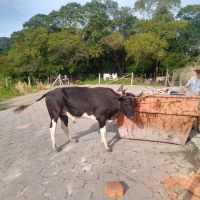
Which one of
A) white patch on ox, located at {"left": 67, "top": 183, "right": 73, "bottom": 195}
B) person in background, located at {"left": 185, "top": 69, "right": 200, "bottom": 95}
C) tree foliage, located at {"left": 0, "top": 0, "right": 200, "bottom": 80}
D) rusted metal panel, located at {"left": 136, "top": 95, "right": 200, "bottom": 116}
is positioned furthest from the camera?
tree foliage, located at {"left": 0, "top": 0, "right": 200, "bottom": 80}

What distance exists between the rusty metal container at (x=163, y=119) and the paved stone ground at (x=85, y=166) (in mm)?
209

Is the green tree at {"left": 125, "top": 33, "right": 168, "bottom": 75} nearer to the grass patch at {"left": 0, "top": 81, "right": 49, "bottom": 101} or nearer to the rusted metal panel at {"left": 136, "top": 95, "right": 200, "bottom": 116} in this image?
the grass patch at {"left": 0, "top": 81, "right": 49, "bottom": 101}

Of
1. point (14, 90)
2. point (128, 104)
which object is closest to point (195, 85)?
point (128, 104)

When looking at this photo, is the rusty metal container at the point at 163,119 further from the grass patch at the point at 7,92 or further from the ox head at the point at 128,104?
the grass patch at the point at 7,92

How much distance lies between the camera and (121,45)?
3709 cm

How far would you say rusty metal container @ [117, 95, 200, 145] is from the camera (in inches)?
274

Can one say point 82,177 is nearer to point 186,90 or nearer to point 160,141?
point 160,141

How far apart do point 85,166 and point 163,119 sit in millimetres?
2229

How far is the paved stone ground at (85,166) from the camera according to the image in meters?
5.18

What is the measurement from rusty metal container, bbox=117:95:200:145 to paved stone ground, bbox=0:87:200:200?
0.21 meters

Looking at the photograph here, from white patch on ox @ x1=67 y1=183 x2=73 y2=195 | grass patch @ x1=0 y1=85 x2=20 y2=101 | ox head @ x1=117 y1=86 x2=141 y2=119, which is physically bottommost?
grass patch @ x1=0 y1=85 x2=20 y2=101

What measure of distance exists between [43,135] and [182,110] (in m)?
3.92

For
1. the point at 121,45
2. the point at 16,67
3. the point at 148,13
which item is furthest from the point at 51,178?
the point at 148,13

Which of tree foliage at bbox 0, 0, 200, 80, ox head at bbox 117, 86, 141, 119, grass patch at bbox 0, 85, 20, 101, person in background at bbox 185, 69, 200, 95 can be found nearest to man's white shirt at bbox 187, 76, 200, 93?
person in background at bbox 185, 69, 200, 95
